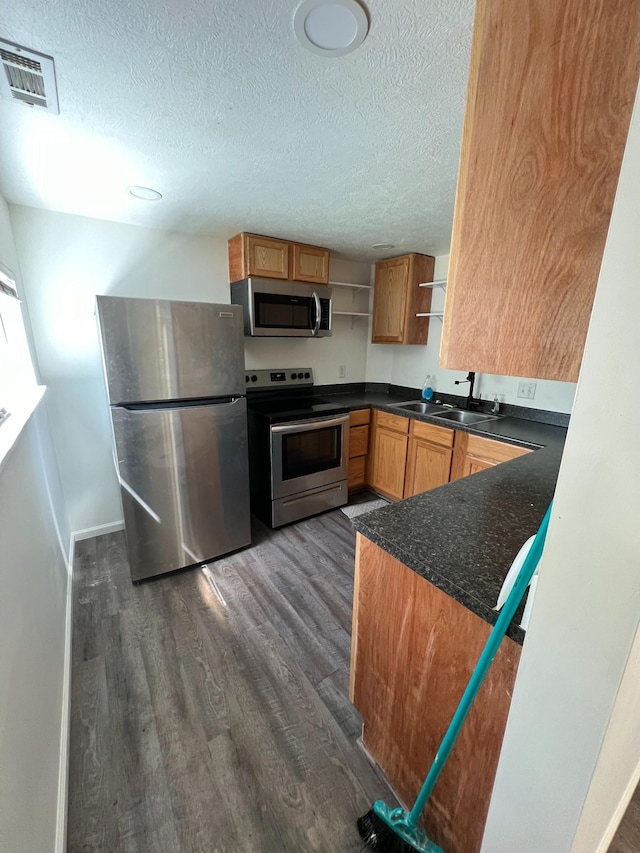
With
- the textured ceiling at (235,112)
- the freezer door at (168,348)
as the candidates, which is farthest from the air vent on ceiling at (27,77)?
the freezer door at (168,348)

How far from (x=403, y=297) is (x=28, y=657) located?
3.33 m

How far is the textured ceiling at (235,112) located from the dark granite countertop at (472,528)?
1327 millimetres

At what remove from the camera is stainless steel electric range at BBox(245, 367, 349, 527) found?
105 inches

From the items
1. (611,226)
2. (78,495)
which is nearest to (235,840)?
(611,226)

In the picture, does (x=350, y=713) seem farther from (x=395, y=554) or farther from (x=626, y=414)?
(x=626, y=414)

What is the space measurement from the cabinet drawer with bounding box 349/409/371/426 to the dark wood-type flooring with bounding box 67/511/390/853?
1328 millimetres

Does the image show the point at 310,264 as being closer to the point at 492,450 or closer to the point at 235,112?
the point at 235,112

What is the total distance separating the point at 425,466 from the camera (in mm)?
2848

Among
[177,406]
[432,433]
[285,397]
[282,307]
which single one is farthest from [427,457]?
[177,406]

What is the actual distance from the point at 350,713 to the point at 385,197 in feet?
8.22

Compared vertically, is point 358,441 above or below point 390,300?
below

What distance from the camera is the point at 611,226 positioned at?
0.43m

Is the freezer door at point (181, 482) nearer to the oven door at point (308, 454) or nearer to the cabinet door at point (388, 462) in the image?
the oven door at point (308, 454)

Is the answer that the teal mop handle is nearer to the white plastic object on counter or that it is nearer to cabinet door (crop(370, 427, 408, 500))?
the white plastic object on counter
